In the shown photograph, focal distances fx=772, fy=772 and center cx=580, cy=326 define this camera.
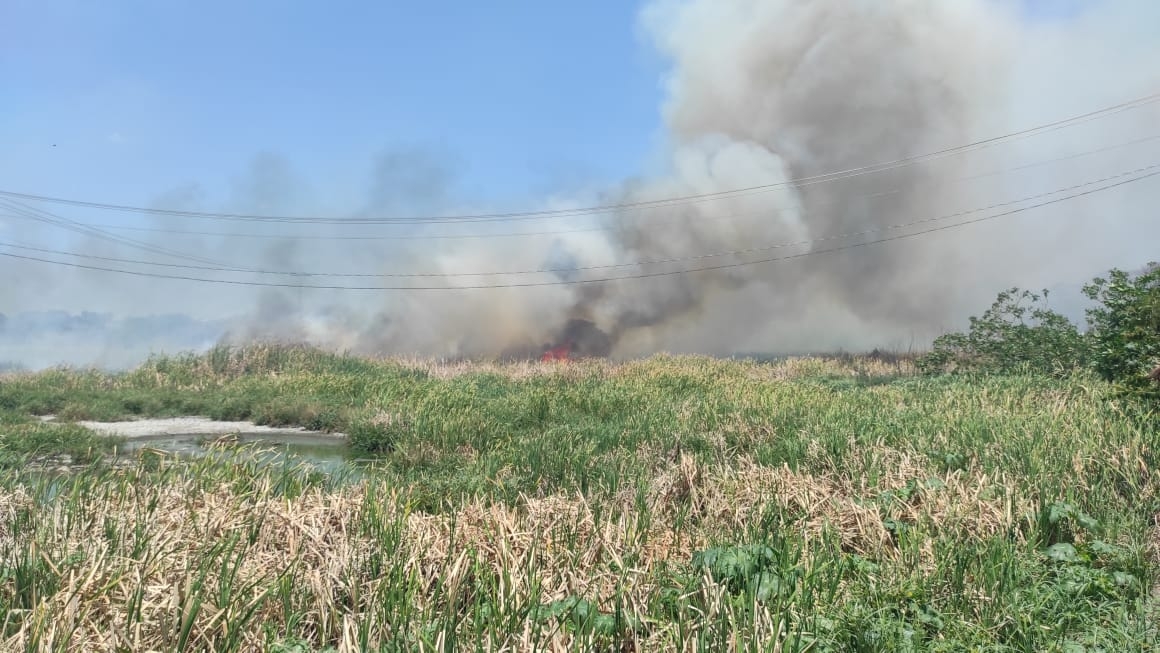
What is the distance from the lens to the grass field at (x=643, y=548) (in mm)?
3781

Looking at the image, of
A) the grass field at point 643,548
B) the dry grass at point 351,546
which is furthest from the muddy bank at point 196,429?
the dry grass at point 351,546

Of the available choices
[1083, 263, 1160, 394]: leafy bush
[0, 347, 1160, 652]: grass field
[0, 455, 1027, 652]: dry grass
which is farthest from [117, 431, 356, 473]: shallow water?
[1083, 263, 1160, 394]: leafy bush

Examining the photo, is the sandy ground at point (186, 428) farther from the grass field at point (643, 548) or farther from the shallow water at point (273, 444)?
the grass field at point (643, 548)

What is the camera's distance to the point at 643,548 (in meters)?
5.16

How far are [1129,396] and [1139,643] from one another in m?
7.98

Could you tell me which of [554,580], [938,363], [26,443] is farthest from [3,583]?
[938,363]

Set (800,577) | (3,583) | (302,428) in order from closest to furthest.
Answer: (3,583) < (800,577) < (302,428)

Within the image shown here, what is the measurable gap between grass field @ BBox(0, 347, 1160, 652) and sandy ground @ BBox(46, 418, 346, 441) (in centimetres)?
789

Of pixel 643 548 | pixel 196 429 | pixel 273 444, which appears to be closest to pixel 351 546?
pixel 643 548

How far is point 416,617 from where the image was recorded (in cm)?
389

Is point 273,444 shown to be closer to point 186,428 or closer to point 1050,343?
point 186,428

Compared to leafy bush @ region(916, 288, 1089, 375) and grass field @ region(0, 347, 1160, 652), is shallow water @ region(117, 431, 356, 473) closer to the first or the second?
grass field @ region(0, 347, 1160, 652)

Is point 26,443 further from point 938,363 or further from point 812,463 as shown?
point 938,363

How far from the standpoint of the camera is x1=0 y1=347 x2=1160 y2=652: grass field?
3.78 metres
